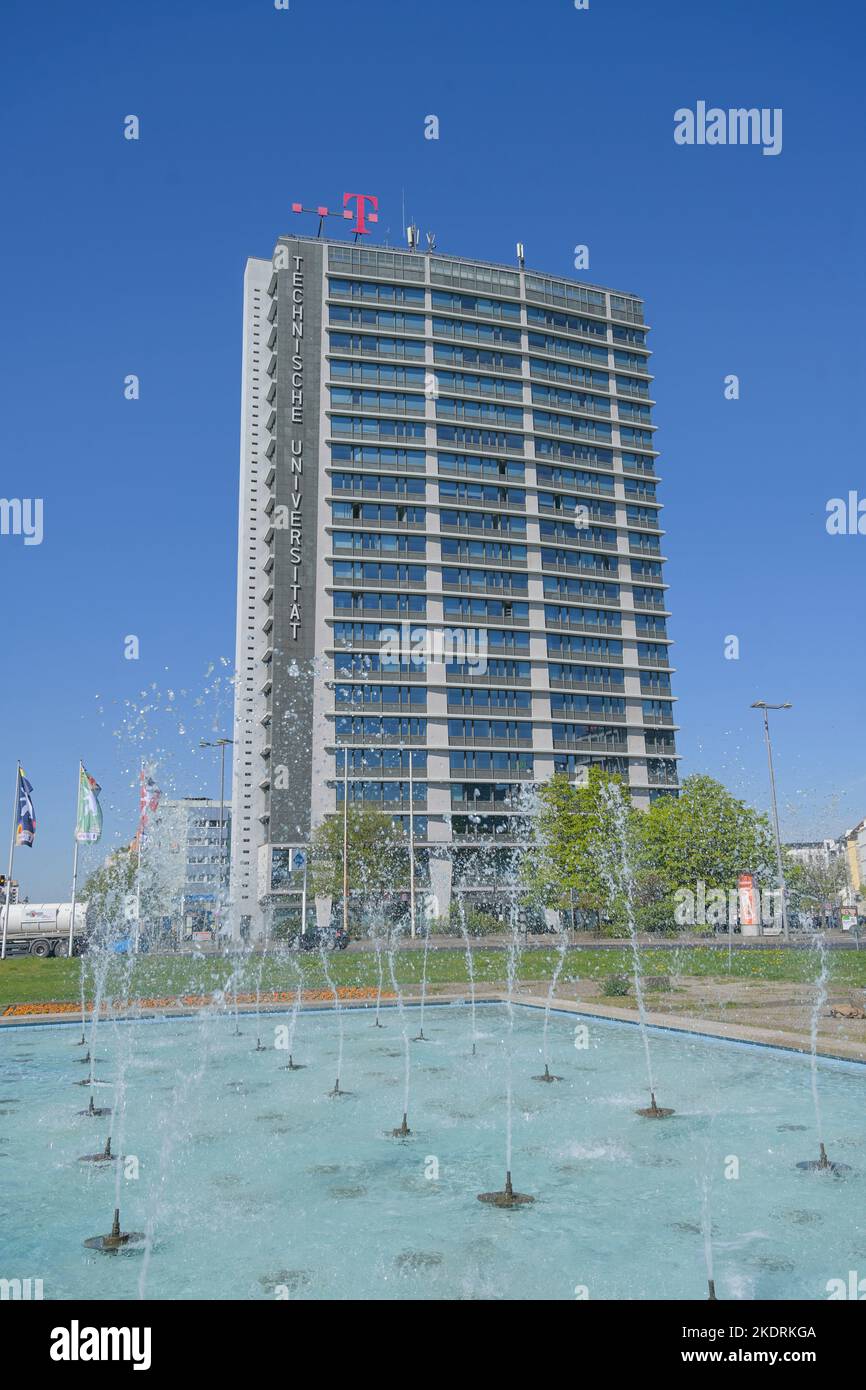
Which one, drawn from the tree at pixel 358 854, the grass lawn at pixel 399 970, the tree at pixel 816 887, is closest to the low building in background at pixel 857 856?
the tree at pixel 816 887

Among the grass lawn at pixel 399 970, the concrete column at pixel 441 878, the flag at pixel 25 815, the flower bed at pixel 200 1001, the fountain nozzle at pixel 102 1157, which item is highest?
the flag at pixel 25 815

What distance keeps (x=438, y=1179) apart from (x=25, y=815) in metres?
36.6

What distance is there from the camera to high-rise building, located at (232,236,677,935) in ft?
235

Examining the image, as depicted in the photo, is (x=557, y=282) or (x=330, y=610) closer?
(x=330, y=610)

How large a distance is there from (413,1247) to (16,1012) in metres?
17.3

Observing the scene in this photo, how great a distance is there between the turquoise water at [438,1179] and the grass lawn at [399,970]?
11.3 m

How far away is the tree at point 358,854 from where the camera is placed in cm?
6297

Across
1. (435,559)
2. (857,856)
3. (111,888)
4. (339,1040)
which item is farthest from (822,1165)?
(857,856)

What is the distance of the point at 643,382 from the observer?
3406 inches

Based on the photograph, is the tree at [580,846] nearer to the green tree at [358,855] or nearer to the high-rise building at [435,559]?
the green tree at [358,855]

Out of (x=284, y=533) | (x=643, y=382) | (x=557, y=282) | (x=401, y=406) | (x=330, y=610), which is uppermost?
(x=557, y=282)

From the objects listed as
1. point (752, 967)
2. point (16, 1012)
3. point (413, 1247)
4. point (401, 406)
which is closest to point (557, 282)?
point (401, 406)

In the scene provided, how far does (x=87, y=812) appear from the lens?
4344cm
